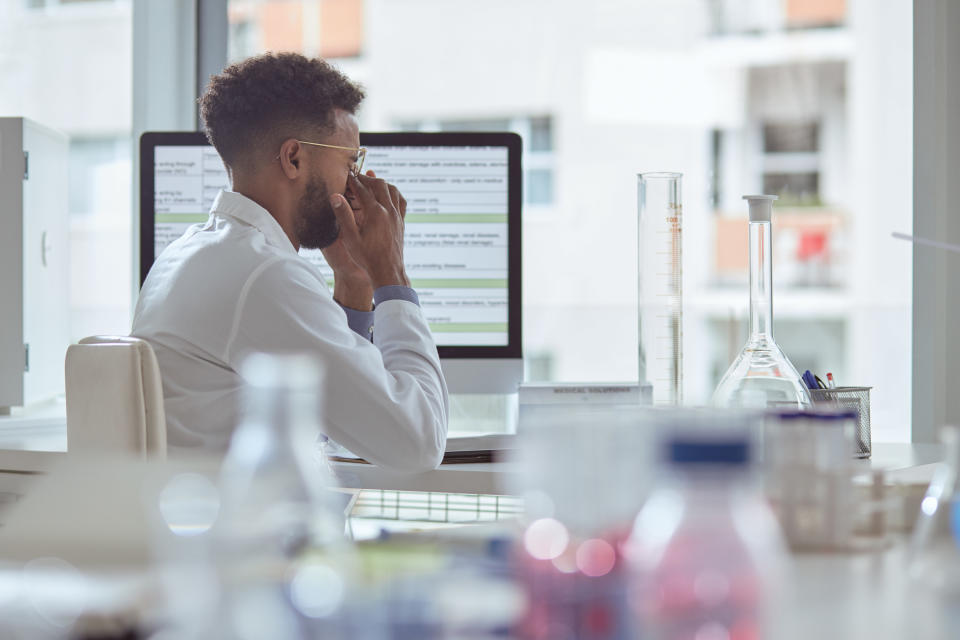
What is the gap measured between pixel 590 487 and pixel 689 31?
7280 mm

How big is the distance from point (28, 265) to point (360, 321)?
27.5 inches

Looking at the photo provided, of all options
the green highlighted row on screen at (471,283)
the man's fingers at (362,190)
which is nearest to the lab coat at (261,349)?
the man's fingers at (362,190)

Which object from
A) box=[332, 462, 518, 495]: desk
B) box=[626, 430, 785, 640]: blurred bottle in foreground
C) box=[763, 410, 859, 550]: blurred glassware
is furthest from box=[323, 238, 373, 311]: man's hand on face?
box=[626, 430, 785, 640]: blurred bottle in foreground

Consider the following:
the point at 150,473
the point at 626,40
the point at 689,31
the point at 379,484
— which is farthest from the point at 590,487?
the point at 689,31

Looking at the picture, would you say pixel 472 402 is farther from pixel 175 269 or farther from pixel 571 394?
pixel 175 269

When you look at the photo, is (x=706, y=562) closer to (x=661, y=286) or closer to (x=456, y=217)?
(x=661, y=286)

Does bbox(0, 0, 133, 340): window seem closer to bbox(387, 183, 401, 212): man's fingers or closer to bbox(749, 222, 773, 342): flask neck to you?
bbox(387, 183, 401, 212): man's fingers

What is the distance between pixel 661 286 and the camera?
5.12ft

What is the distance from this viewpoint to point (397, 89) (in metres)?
7.55

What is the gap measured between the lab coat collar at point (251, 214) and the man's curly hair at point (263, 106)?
8cm

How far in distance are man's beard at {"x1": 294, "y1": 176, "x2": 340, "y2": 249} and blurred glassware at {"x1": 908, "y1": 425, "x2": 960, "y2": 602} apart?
3.63 ft

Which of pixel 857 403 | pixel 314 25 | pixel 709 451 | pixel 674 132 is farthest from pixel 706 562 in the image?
pixel 314 25

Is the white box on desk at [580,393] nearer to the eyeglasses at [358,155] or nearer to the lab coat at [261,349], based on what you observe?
the lab coat at [261,349]

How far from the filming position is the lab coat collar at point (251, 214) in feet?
5.07
